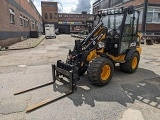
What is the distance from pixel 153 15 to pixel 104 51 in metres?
20.3

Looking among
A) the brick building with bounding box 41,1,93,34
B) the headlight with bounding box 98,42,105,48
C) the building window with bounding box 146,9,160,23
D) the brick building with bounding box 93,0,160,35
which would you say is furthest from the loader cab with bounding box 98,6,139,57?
the brick building with bounding box 41,1,93,34

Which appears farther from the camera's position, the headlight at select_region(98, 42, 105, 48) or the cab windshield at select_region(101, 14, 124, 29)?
the cab windshield at select_region(101, 14, 124, 29)

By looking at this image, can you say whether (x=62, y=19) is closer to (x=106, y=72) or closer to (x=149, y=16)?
(x=149, y=16)

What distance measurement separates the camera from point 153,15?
22.6 m

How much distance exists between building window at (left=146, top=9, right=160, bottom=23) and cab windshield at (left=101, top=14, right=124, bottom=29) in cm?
1849

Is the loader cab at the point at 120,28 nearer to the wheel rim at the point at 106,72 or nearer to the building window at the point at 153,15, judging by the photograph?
the wheel rim at the point at 106,72

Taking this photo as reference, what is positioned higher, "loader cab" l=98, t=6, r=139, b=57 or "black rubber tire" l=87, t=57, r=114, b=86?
"loader cab" l=98, t=6, r=139, b=57

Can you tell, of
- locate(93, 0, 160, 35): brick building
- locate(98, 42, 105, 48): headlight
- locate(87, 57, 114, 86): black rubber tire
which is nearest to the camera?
locate(87, 57, 114, 86): black rubber tire

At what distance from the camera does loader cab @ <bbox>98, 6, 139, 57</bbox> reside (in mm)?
6086

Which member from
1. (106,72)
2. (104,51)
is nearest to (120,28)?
(104,51)

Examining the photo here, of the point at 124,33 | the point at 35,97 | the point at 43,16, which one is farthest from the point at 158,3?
the point at 43,16

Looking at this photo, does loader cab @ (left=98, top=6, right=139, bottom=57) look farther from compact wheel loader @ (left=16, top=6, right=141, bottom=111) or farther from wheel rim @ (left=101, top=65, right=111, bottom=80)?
wheel rim @ (left=101, top=65, right=111, bottom=80)

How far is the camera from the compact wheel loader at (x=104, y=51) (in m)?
4.94

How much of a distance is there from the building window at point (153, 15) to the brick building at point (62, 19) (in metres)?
40.9
